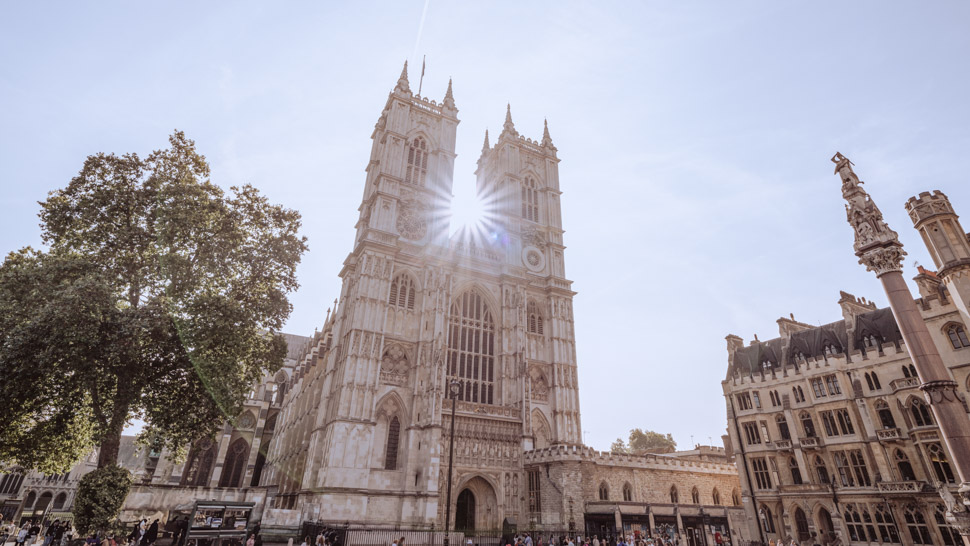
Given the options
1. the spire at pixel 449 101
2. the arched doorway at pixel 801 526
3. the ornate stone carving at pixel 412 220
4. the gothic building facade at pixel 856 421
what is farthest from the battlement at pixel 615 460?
the spire at pixel 449 101

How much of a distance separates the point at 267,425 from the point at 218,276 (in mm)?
35536

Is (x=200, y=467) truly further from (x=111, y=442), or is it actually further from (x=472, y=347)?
(x=111, y=442)

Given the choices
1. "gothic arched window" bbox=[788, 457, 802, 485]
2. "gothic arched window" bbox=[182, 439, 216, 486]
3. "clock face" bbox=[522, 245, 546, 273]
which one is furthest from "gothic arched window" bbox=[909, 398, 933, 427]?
"gothic arched window" bbox=[182, 439, 216, 486]

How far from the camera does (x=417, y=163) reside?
130 feet

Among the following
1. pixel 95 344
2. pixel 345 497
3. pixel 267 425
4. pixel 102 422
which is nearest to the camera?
pixel 95 344

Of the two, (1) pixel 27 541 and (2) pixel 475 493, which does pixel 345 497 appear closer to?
(2) pixel 475 493

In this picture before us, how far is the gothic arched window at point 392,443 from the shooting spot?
27734 mm

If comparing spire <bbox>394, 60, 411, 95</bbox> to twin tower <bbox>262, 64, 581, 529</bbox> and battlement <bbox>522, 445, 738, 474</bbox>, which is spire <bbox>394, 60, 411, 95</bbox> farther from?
battlement <bbox>522, 445, 738, 474</bbox>

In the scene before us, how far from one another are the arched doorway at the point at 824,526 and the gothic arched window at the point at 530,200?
27606mm

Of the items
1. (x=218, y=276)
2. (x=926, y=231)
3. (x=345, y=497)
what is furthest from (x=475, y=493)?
(x=926, y=231)

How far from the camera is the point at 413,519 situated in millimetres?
25531

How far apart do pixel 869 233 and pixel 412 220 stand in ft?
91.1

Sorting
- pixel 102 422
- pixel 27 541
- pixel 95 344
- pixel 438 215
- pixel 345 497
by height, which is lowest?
pixel 27 541

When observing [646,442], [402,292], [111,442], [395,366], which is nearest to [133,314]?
[111,442]
